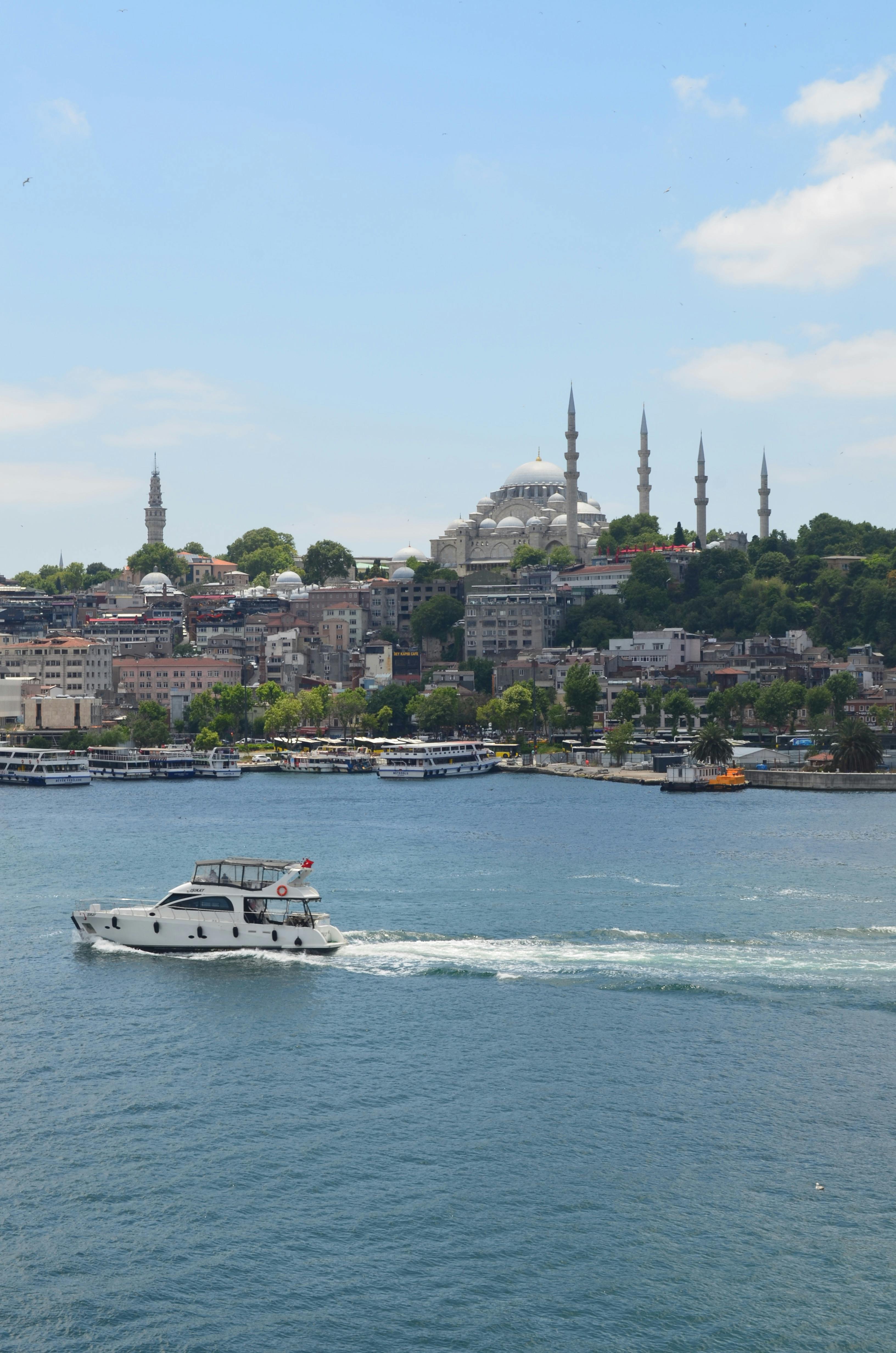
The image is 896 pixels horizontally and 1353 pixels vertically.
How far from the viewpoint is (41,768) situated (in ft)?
260

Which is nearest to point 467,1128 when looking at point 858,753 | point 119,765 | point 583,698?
point 858,753

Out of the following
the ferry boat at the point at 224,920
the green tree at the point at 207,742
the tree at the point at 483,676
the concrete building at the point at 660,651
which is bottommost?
the ferry boat at the point at 224,920

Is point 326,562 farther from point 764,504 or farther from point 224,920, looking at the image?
point 224,920

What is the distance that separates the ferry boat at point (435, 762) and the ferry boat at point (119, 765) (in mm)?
12689

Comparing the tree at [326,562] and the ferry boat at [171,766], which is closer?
the ferry boat at [171,766]

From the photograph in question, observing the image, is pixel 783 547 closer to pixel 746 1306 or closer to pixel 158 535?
pixel 158 535

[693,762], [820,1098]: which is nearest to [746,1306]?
[820,1098]

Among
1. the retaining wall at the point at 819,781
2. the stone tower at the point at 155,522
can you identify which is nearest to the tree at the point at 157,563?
the stone tower at the point at 155,522

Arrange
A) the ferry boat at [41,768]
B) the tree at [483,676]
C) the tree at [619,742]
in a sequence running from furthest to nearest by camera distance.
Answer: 1. the tree at [483,676]
2. the tree at [619,742]
3. the ferry boat at [41,768]

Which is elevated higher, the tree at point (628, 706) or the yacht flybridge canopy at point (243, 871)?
the tree at point (628, 706)

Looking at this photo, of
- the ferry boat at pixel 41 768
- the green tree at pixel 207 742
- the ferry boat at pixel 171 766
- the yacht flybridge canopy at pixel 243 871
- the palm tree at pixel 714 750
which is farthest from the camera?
the green tree at pixel 207 742

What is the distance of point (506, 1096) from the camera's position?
20.9m

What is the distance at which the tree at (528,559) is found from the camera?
5054 inches

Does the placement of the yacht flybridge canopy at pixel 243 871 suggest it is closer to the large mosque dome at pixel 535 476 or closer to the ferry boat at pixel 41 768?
the ferry boat at pixel 41 768
